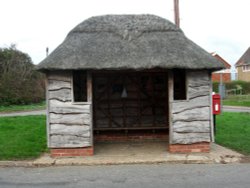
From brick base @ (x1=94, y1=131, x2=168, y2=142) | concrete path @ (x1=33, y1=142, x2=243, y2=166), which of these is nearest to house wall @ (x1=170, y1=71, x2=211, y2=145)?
concrete path @ (x1=33, y1=142, x2=243, y2=166)

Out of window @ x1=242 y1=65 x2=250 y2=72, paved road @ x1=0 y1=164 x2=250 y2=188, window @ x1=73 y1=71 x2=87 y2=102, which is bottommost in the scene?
paved road @ x1=0 y1=164 x2=250 y2=188

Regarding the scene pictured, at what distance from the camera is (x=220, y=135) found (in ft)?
38.5

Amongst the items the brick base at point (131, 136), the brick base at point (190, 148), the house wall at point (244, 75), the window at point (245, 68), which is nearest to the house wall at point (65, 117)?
the brick base at point (190, 148)

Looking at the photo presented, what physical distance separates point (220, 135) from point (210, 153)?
2.99m

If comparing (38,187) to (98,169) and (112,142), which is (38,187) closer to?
(98,169)

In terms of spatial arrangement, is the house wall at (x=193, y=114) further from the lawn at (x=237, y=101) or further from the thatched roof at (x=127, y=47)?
the lawn at (x=237, y=101)

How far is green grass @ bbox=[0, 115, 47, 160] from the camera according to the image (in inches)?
346

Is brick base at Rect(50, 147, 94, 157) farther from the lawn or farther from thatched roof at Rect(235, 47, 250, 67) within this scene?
thatched roof at Rect(235, 47, 250, 67)

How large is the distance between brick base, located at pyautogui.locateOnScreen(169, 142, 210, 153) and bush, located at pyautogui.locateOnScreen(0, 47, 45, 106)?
62.8 ft

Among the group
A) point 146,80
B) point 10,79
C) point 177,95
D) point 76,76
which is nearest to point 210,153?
point 177,95

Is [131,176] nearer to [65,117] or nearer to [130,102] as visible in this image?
[65,117]

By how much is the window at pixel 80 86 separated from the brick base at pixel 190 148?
3347 mm

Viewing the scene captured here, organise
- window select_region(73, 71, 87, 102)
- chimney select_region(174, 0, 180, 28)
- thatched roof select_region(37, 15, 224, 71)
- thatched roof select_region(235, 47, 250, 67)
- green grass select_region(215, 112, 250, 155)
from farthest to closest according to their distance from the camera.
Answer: thatched roof select_region(235, 47, 250, 67), chimney select_region(174, 0, 180, 28), window select_region(73, 71, 87, 102), green grass select_region(215, 112, 250, 155), thatched roof select_region(37, 15, 224, 71)

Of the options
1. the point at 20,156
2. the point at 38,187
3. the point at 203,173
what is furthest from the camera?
the point at 20,156
